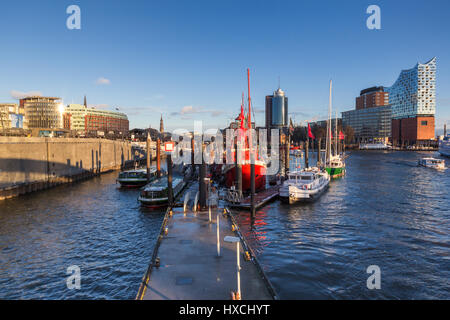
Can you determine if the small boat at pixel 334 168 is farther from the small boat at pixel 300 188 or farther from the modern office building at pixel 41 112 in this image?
the modern office building at pixel 41 112

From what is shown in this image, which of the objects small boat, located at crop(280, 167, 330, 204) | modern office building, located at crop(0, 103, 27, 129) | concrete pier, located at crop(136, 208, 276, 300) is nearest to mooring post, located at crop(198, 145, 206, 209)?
concrete pier, located at crop(136, 208, 276, 300)

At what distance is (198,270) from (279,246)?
1088cm

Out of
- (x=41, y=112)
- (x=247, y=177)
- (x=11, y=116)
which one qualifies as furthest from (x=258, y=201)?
(x=41, y=112)

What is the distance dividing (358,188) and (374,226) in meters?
25.3

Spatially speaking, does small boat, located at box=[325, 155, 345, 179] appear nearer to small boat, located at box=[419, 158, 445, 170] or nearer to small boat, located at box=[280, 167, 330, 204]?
small boat, located at box=[280, 167, 330, 204]

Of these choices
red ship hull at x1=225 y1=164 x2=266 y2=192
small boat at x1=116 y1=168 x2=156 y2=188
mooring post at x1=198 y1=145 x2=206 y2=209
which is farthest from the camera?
small boat at x1=116 y1=168 x2=156 y2=188

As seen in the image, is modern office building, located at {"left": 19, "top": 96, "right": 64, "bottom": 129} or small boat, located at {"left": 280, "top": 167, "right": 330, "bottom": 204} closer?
small boat, located at {"left": 280, "top": 167, "right": 330, "bottom": 204}

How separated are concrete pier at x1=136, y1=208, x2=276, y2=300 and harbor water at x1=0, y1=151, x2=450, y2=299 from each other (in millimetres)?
2968

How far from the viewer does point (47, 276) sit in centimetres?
1745

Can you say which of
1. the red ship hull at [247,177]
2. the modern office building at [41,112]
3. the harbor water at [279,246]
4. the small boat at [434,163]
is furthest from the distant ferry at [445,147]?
the modern office building at [41,112]

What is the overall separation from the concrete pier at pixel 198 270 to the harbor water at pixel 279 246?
2.97 m

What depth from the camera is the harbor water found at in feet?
53.1
